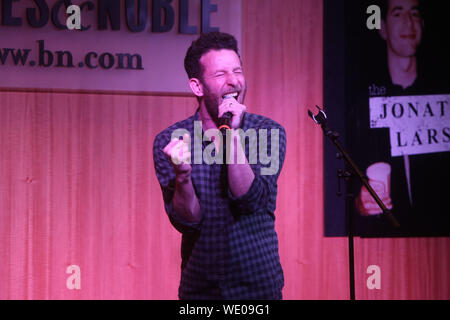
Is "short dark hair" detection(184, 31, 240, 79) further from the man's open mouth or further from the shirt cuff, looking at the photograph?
the shirt cuff

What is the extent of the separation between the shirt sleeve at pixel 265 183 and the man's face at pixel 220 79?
0.68ft

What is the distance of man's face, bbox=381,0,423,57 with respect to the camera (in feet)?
9.59

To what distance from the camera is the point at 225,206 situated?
1.80 meters

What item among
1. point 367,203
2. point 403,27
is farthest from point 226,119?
point 403,27

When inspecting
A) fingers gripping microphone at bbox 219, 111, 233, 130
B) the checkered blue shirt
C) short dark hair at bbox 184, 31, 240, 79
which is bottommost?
the checkered blue shirt

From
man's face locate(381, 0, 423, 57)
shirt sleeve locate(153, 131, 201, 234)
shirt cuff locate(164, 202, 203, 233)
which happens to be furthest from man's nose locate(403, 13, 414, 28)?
shirt cuff locate(164, 202, 203, 233)

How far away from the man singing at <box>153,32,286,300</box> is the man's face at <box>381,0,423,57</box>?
1.44 metres

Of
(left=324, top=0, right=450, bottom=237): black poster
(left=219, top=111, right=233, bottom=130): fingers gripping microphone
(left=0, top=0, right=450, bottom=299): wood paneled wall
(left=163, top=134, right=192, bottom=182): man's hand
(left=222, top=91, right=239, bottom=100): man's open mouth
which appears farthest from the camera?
(left=324, top=0, right=450, bottom=237): black poster

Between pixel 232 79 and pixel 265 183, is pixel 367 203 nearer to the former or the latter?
pixel 265 183

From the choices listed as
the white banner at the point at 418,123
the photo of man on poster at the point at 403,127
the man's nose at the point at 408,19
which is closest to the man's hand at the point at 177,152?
the photo of man on poster at the point at 403,127

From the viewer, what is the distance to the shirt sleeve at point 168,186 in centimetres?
176

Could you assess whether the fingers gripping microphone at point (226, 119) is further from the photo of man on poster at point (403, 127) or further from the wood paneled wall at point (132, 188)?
the photo of man on poster at point (403, 127)

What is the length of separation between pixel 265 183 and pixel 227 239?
251 mm

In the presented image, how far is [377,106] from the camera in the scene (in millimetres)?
2943
